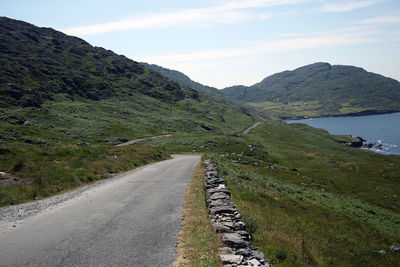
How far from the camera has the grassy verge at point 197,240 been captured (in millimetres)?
9969

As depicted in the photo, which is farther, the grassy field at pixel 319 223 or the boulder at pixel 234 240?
the grassy field at pixel 319 223

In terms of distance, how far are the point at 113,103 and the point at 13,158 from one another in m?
128

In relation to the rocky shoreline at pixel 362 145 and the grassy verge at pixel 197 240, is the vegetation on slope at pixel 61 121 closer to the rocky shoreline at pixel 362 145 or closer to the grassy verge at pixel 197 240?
the grassy verge at pixel 197 240

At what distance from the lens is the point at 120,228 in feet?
42.6

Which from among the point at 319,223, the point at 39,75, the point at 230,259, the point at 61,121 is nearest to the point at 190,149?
the point at 61,121

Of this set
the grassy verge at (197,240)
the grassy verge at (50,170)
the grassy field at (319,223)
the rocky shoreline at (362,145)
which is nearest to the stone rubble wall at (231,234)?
the grassy verge at (197,240)

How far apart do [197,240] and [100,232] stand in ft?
16.4

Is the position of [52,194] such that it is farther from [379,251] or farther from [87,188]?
[379,251]

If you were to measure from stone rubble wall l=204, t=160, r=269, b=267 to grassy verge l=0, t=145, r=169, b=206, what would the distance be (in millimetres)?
13739

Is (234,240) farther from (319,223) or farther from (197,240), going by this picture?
(319,223)

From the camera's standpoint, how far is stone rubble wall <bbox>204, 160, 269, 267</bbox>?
963 cm

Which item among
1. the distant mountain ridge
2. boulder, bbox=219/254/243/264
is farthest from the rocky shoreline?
boulder, bbox=219/254/243/264

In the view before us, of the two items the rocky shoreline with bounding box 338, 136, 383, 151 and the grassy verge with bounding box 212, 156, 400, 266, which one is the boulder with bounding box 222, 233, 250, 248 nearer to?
the grassy verge with bounding box 212, 156, 400, 266

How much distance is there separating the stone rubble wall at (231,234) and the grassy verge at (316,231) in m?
1.00
